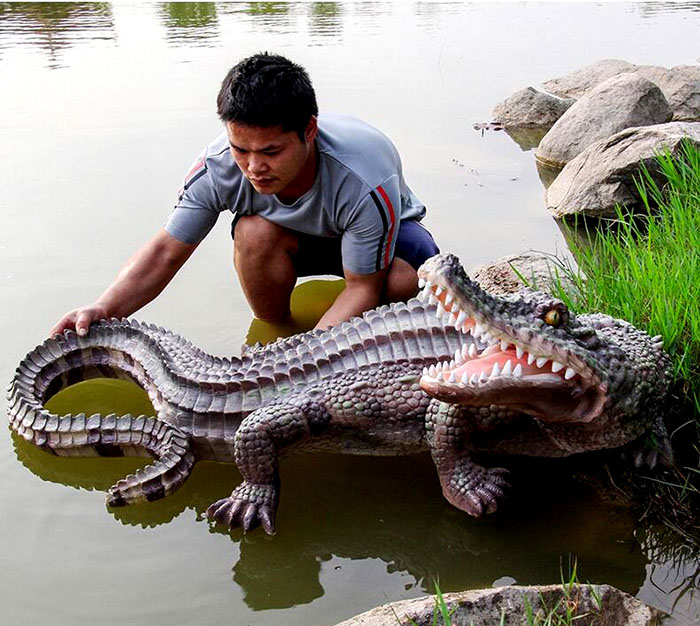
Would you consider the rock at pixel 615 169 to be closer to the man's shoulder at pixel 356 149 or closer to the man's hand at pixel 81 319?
the man's shoulder at pixel 356 149

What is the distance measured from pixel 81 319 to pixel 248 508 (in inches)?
51.3

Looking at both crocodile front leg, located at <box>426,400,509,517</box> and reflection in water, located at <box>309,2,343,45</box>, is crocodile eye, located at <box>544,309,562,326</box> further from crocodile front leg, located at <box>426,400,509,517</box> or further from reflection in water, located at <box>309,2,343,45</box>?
reflection in water, located at <box>309,2,343,45</box>

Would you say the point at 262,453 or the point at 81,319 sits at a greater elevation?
the point at 81,319

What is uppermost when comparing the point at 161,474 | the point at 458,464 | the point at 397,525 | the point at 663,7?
the point at 458,464

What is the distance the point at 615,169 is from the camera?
17.9 ft

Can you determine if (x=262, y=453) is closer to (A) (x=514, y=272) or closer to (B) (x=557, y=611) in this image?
(B) (x=557, y=611)

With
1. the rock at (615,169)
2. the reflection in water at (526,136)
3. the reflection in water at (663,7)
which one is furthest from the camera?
the reflection in water at (663,7)

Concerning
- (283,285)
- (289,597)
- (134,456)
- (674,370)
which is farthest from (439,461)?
(283,285)

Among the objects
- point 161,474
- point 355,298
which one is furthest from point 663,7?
point 161,474

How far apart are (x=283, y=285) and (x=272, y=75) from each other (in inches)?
51.1

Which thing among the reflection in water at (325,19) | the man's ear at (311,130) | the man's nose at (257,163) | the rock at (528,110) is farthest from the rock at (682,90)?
the man's nose at (257,163)

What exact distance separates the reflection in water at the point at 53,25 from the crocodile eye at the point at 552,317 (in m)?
8.94

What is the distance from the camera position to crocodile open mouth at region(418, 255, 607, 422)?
97.9 inches

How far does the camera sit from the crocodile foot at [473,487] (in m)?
2.97
